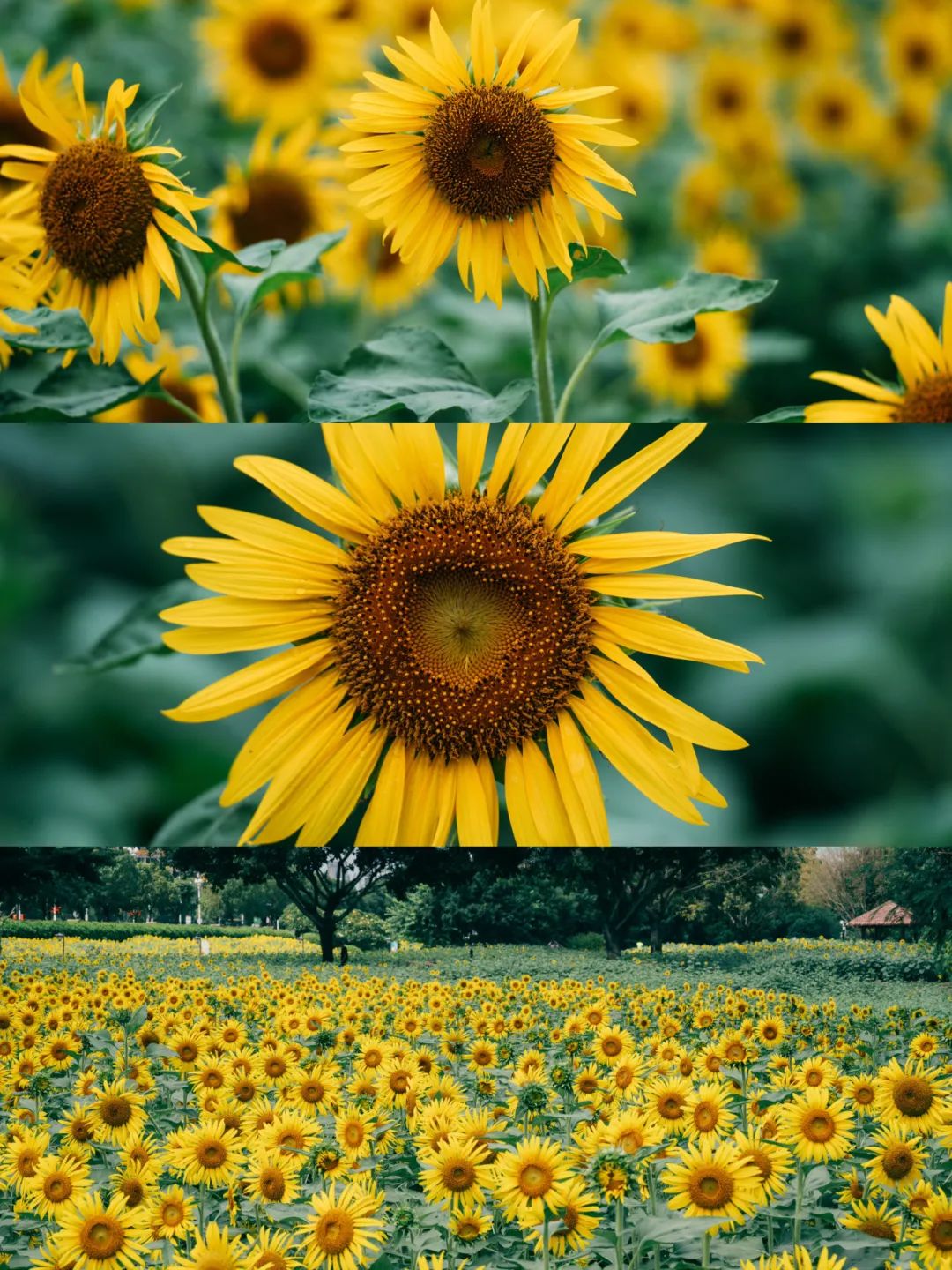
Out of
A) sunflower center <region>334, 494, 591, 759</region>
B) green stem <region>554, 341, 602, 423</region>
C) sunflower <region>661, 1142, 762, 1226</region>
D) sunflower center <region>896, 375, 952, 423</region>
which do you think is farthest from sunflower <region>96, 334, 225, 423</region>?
sunflower <region>661, 1142, 762, 1226</region>

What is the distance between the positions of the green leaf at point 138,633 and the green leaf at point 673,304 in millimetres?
501

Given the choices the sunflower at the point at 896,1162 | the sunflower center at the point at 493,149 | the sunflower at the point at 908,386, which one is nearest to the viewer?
the sunflower center at the point at 493,149

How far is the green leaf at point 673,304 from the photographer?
3.67 ft

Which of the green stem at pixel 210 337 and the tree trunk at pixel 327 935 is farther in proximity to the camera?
the tree trunk at pixel 327 935

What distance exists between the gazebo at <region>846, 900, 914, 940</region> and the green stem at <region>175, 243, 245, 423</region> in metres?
0.92

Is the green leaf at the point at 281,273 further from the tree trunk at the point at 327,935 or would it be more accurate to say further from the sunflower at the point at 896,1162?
the sunflower at the point at 896,1162

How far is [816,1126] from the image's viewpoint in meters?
1.35

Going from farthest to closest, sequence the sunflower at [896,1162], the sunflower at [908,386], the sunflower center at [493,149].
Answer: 1. the sunflower at [896,1162]
2. the sunflower at [908,386]
3. the sunflower center at [493,149]

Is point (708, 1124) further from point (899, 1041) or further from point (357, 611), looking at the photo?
point (357, 611)

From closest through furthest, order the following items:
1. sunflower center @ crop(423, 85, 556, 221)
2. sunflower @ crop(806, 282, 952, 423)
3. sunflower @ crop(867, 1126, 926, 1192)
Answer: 1. sunflower center @ crop(423, 85, 556, 221)
2. sunflower @ crop(806, 282, 952, 423)
3. sunflower @ crop(867, 1126, 926, 1192)

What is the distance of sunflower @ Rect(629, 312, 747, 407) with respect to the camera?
1213mm

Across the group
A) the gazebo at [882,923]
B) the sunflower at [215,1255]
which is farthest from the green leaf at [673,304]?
the sunflower at [215,1255]

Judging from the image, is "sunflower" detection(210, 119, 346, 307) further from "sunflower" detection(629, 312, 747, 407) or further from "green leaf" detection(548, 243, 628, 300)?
"sunflower" detection(629, 312, 747, 407)

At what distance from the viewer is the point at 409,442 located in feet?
3.76
